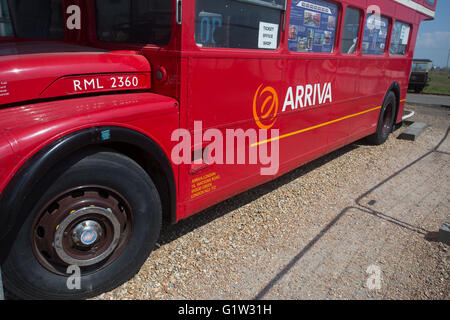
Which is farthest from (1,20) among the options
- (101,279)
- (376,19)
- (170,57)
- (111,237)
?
(376,19)

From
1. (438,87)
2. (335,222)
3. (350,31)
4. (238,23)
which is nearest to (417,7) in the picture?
(350,31)

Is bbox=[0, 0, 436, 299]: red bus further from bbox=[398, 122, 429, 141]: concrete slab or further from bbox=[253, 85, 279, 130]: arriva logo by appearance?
bbox=[398, 122, 429, 141]: concrete slab

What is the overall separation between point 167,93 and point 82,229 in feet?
3.37

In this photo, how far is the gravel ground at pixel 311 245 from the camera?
2438 mm

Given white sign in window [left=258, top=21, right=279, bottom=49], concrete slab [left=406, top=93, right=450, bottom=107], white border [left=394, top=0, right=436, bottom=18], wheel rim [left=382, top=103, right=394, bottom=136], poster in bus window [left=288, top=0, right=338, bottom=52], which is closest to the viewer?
white sign in window [left=258, top=21, right=279, bottom=49]

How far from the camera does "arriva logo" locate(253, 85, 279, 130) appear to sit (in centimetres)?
313

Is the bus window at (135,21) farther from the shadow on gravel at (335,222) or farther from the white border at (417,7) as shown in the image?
the white border at (417,7)

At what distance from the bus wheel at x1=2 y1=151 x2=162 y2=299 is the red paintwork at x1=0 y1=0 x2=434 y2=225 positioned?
0.24 meters

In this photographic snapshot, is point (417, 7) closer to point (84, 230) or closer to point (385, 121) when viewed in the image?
point (385, 121)

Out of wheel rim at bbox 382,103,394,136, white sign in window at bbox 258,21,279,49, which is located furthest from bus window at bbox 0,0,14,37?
wheel rim at bbox 382,103,394,136

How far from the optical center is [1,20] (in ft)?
8.69

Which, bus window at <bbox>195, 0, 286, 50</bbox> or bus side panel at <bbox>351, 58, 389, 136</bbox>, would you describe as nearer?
bus window at <bbox>195, 0, 286, 50</bbox>

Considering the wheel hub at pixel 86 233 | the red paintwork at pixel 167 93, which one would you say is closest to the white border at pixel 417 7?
the red paintwork at pixel 167 93

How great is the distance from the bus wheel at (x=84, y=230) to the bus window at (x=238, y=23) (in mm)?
1081
